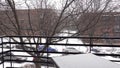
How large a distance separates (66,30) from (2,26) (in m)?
2.77

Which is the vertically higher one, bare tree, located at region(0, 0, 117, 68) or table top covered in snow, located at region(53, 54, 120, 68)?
bare tree, located at region(0, 0, 117, 68)

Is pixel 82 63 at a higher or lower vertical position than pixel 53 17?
lower

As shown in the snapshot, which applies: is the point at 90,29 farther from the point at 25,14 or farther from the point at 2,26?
the point at 2,26

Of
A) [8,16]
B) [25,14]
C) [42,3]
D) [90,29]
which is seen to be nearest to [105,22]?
[90,29]

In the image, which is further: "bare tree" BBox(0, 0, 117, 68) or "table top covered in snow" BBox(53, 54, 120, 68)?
"bare tree" BBox(0, 0, 117, 68)

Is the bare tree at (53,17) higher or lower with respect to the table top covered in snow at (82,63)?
higher

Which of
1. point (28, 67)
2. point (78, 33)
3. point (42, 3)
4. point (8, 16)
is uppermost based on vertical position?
point (42, 3)

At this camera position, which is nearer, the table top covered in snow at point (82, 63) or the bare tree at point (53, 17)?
the table top covered in snow at point (82, 63)

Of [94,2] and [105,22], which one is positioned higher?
[94,2]

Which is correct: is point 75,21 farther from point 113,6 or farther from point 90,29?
point 113,6

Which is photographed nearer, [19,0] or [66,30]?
[19,0]

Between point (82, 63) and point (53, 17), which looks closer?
point (82, 63)

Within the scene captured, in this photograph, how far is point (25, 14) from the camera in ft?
29.0

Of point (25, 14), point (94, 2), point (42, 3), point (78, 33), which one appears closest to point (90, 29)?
point (78, 33)
